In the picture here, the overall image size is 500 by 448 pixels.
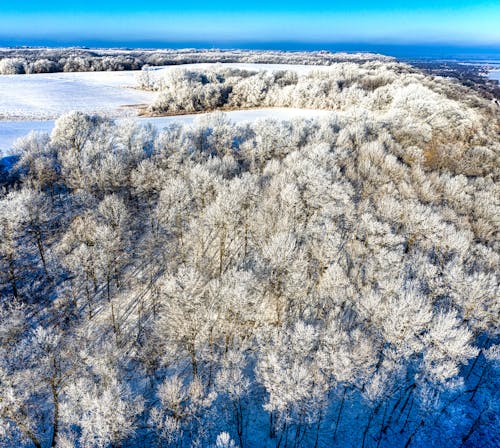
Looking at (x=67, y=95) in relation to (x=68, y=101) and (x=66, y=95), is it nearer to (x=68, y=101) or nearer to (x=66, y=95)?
(x=66, y=95)

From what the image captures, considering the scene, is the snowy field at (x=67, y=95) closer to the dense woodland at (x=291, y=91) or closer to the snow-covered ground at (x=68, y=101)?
the snow-covered ground at (x=68, y=101)

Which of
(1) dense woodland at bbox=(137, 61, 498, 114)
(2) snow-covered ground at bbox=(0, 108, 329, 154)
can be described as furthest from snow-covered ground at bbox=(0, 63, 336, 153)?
(1) dense woodland at bbox=(137, 61, 498, 114)

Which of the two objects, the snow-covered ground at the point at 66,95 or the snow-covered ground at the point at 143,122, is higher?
the snow-covered ground at the point at 66,95

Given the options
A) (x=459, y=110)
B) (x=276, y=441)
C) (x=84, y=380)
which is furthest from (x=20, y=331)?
(x=459, y=110)

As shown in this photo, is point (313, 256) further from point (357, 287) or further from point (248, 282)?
point (248, 282)

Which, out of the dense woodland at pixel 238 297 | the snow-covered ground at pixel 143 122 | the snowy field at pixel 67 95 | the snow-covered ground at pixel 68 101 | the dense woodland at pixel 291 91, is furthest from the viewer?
the dense woodland at pixel 291 91

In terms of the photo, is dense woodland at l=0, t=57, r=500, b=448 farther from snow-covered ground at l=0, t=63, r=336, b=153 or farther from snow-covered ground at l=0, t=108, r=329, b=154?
snow-covered ground at l=0, t=63, r=336, b=153

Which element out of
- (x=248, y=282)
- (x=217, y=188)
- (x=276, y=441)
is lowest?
(x=276, y=441)

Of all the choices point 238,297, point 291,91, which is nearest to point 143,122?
point 291,91

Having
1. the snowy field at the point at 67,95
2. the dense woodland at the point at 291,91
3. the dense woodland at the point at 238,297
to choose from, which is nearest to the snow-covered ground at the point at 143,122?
the snowy field at the point at 67,95
